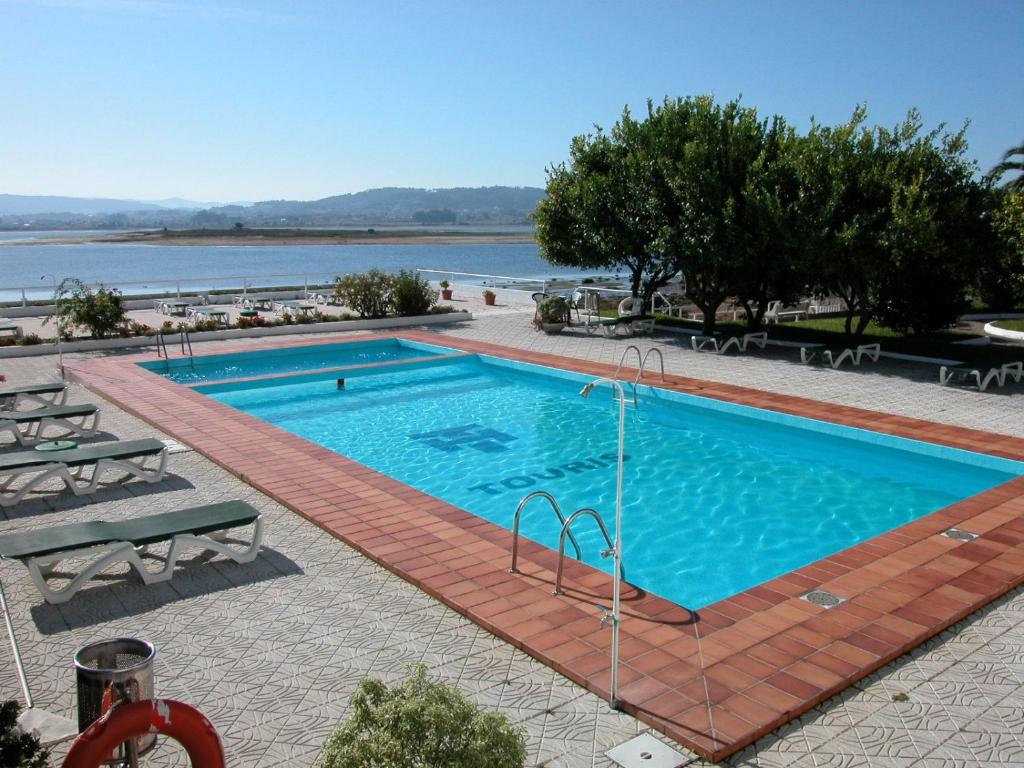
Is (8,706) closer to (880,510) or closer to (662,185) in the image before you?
(880,510)

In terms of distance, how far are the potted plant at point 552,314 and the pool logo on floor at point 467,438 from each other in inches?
285

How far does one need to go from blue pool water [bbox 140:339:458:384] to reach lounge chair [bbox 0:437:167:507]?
649 cm

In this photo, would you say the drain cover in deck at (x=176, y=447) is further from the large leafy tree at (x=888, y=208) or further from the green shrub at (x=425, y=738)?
the large leafy tree at (x=888, y=208)

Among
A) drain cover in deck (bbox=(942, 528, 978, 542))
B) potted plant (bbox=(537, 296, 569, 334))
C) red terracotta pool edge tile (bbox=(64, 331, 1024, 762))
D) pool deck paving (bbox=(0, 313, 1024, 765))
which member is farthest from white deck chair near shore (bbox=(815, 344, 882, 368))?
drain cover in deck (bbox=(942, 528, 978, 542))

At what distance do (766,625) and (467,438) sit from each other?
21.7ft

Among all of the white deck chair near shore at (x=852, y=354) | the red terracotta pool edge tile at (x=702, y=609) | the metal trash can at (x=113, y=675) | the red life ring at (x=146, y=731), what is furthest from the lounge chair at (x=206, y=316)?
the red life ring at (x=146, y=731)

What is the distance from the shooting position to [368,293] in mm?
20578

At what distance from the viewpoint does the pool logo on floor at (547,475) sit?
31.2 ft

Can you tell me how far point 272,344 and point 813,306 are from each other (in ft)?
49.3

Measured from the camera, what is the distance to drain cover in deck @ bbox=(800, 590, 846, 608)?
18.7 ft

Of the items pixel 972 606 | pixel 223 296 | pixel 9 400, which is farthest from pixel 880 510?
pixel 223 296

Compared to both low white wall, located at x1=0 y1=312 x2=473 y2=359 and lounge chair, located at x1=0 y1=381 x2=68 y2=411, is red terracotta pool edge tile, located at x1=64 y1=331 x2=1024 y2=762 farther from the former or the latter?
low white wall, located at x1=0 y1=312 x2=473 y2=359

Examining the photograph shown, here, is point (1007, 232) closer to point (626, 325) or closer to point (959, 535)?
point (626, 325)

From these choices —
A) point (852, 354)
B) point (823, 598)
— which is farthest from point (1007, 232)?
point (823, 598)
